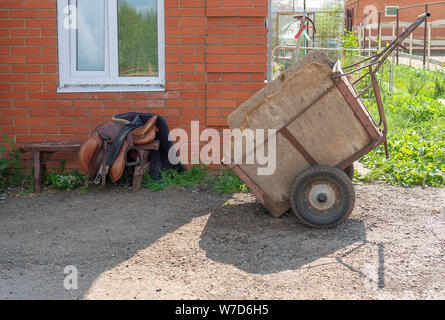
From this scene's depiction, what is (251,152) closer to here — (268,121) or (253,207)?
(268,121)

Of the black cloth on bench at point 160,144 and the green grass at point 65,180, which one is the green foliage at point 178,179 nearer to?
the black cloth on bench at point 160,144

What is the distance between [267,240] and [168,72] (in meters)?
2.71

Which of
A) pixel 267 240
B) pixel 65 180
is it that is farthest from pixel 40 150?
pixel 267 240

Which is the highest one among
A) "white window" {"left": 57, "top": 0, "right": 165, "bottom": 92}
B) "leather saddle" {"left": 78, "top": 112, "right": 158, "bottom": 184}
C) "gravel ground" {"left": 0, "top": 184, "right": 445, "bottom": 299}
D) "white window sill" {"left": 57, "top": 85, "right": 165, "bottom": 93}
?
"white window" {"left": 57, "top": 0, "right": 165, "bottom": 92}

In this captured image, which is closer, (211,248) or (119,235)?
(211,248)

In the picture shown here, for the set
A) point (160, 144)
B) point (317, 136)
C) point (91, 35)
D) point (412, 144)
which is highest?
point (91, 35)

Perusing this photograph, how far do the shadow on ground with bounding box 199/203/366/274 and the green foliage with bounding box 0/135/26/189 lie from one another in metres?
2.55

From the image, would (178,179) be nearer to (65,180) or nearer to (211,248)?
(65,180)

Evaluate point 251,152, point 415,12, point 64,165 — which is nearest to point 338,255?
point 251,152

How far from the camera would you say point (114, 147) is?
5625 mm

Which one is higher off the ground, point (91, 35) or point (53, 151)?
point (91, 35)

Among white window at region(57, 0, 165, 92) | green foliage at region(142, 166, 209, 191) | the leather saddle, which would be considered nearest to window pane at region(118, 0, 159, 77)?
white window at region(57, 0, 165, 92)

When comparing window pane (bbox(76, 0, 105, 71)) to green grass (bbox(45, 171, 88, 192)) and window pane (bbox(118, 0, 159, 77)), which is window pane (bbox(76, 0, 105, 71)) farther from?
green grass (bbox(45, 171, 88, 192))

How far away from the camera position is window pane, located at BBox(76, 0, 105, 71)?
627 centimetres
